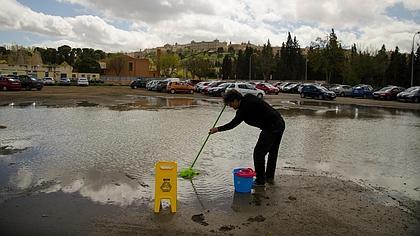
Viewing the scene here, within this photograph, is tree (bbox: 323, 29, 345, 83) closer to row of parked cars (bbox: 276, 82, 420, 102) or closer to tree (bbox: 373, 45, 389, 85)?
tree (bbox: 373, 45, 389, 85)

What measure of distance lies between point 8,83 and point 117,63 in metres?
65.2

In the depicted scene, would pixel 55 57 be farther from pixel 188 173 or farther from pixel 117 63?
pixel 188 173

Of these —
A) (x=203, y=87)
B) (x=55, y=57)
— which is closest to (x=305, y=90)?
(x=203, y=87)

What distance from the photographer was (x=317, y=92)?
39188mm

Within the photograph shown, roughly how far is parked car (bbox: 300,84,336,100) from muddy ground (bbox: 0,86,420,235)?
33.2 meters

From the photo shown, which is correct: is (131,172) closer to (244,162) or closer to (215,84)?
(244,162)

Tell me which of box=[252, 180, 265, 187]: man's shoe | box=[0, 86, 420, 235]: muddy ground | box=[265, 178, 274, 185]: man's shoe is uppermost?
box=[252, 180, 265, 187]: man's shoe

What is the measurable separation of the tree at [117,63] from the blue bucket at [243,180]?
332 ft

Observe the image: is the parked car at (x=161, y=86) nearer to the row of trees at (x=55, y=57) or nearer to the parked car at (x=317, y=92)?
the parked car at (x=317, y=92)

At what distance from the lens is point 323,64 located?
2721 inches

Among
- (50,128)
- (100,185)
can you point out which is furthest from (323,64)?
(100,185)

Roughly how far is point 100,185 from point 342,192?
415cm

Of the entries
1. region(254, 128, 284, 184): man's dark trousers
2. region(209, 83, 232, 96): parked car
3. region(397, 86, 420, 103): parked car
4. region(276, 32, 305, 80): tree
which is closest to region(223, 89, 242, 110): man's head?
region(254, 128, 284, 184): man's dark trousers

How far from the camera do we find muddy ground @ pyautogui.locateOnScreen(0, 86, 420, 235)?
4.78 meters
